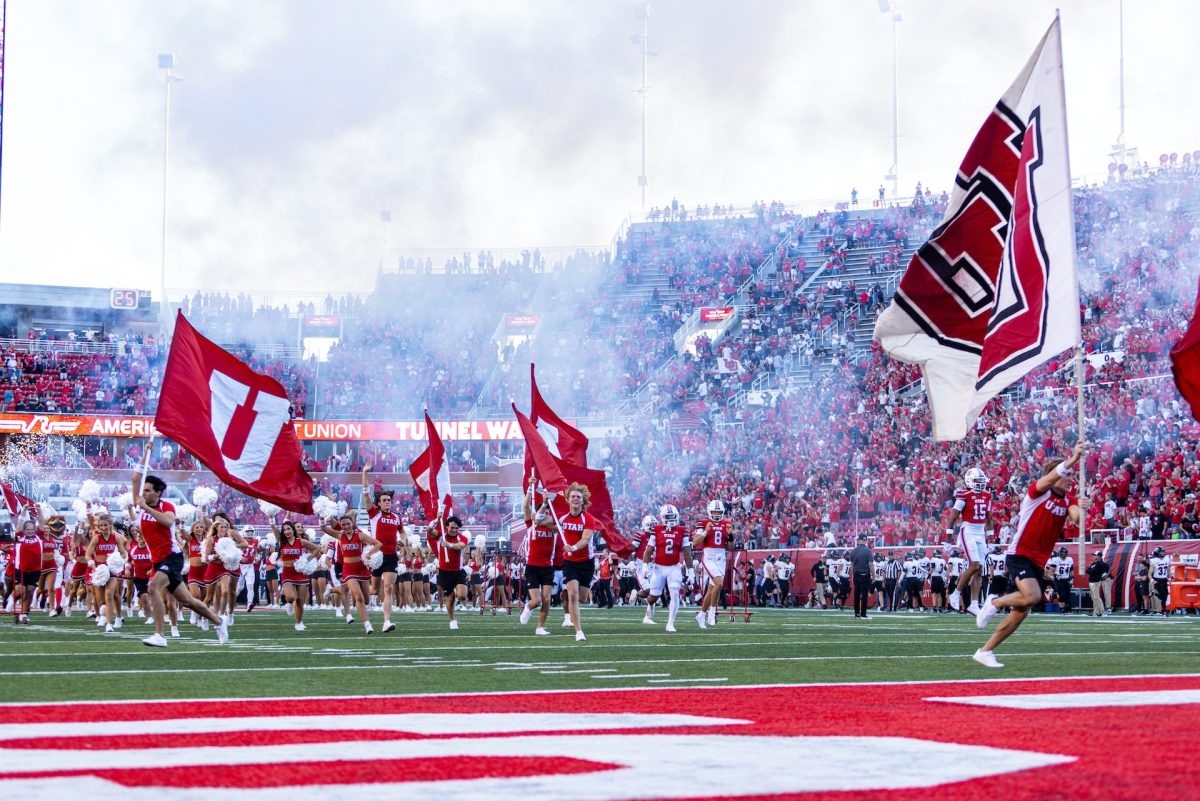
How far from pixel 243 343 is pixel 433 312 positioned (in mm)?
8046

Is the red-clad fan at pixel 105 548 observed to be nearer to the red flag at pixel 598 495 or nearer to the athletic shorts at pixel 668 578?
the red flag at pixel 598 495

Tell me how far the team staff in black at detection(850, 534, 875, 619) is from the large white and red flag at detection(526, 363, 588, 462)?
5.51m

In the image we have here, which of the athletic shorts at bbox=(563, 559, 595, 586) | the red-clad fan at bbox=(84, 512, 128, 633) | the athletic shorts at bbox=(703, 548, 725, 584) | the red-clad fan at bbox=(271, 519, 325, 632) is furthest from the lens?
the athletic shorts at bbox=(703, 548, 725, 584)

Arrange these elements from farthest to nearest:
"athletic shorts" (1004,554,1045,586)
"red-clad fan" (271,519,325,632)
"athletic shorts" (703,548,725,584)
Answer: "athletic shorts" (703,548,725,584) → "red-clad fan" (271,519,325,632) → "athletic shorts" (1004,554,1045,586)

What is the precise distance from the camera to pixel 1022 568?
1186cm

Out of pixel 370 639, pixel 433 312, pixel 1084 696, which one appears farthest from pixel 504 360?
pixel 1084 696

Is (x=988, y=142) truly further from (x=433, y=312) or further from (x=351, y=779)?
(x=433, y=312)

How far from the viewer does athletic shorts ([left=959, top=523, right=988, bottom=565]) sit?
23.1 meters

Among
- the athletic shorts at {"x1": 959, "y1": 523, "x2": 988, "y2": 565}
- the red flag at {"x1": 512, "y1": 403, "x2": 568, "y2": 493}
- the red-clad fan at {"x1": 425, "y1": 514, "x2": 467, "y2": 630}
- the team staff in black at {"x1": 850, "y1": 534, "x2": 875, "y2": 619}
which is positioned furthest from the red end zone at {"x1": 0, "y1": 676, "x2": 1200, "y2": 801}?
the team staff in black at {"x1": 850, "y1": 534, "x2": 875, "y2": 619}

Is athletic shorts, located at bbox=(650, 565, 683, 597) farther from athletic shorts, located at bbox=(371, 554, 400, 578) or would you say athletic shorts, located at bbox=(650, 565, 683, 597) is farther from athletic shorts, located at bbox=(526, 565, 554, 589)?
athletic shorts, located at bbox=(371, 554, 400, 578)

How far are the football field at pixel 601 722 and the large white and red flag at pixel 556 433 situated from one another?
11.1 metres

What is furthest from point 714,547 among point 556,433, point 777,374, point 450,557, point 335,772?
point 777,374

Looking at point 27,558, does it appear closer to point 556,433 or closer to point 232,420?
point 556,433

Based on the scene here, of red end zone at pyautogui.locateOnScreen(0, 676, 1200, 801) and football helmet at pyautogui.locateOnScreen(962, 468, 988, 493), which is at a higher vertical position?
football helmet at pyautogui.locateOnScreen(962, 468, 988, 493)
